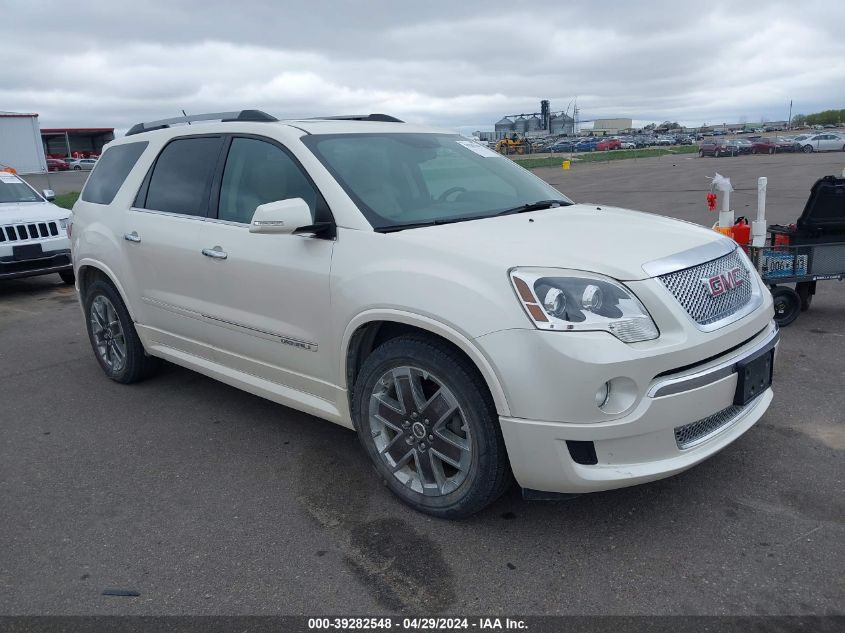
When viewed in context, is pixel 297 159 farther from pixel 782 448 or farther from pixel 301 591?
A: pixel 782 448

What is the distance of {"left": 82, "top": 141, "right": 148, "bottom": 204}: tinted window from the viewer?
5.14 metres

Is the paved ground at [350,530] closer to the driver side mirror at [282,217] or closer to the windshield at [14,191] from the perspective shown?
the driver side mirror at [282,217]

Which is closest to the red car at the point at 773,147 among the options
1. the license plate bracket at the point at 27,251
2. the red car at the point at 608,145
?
the red car at the point at 608,145

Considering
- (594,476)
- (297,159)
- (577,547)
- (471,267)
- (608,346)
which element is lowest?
(577,547)

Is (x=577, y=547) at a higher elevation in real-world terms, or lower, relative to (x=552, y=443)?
lower

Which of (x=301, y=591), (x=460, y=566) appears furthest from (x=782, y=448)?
(x=301, y=591)

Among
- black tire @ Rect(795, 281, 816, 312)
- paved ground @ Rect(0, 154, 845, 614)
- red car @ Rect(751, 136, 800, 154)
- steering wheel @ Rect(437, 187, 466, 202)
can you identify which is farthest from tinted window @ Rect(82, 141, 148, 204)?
red car @ Rect(751, 136, 800, 154)

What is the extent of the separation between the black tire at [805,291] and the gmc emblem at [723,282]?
141 inches

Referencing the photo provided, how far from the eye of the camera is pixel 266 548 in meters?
3.17

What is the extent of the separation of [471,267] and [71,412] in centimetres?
337

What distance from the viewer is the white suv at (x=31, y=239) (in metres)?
9.11

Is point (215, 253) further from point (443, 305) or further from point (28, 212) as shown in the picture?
point (28, 212)

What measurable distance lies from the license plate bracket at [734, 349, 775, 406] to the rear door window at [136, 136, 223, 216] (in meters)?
3.06

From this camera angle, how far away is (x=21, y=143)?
135 ft
